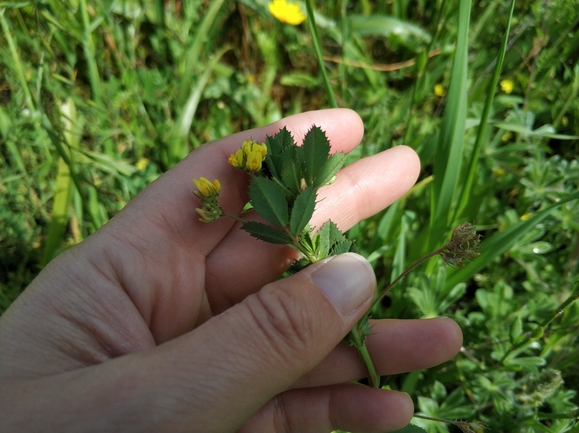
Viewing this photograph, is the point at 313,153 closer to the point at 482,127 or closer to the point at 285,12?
the point at 482,127

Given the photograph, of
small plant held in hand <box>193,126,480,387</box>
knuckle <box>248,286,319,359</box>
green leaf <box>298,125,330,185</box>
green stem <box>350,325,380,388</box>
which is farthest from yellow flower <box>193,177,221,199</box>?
green stem <box>350,325,380,388</box>

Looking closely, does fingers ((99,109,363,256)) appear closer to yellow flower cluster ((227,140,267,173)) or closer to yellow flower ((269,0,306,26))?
yellow flower cluster ((227,140,267,173))

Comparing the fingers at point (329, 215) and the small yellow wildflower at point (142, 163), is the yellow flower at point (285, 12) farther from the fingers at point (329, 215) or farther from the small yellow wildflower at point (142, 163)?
the fingers at point (329, 215)

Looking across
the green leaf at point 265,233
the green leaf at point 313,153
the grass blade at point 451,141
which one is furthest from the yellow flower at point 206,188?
the grass blade at point 451,141

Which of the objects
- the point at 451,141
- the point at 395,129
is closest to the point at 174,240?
the point at 451,141

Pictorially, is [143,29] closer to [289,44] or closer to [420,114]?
[289,44]

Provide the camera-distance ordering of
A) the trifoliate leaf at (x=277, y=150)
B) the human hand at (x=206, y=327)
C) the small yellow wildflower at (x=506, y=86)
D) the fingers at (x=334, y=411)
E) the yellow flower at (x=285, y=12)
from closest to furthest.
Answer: the human hand at (x=206, y=327), the trifoliate leaf at (x=277, y=150), the fingers at (x=334, y=411), the small yellow wildflower at (x=506, y=86), the yellow flower at (x=285, y=12)
